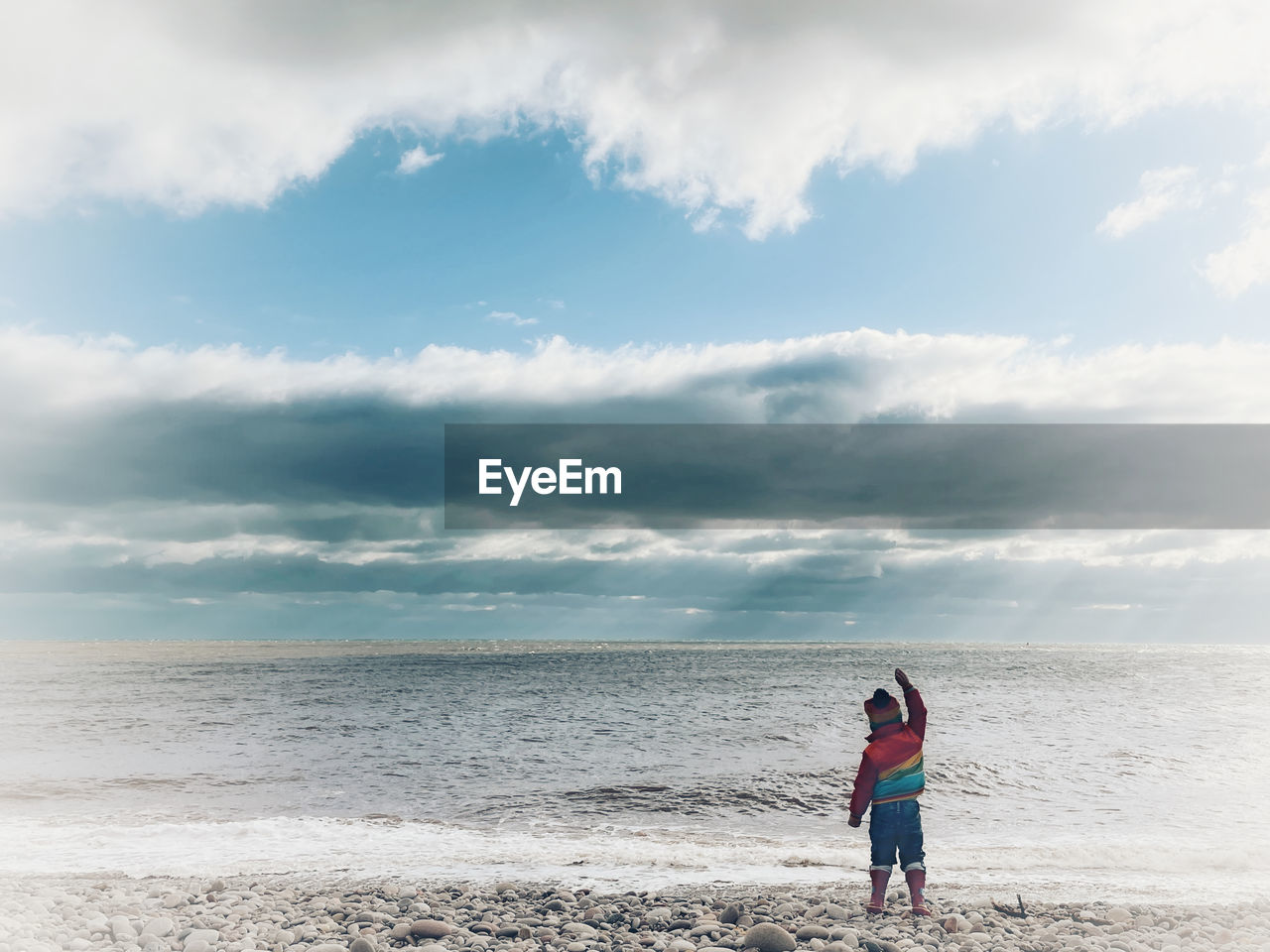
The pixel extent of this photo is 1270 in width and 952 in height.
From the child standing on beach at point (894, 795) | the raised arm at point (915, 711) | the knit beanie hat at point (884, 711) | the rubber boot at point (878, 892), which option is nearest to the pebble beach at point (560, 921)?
the rubber boot at point (878, 892)

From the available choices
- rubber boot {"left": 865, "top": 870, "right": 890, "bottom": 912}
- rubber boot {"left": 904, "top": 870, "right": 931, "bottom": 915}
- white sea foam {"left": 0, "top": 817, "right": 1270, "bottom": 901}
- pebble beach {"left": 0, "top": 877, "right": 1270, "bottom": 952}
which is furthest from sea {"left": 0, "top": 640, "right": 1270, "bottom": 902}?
rubber boot {"left": 904, "top": 870, "right": 931, "bottom": 915}

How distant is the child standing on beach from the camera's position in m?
8.97

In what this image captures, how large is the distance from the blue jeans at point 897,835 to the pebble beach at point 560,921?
575mm

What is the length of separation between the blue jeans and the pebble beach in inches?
22.6

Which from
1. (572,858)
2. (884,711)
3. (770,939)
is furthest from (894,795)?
(572,858)

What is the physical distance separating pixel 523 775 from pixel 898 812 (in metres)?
12.6

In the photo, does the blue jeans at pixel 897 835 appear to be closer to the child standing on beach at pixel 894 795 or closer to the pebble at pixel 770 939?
the child standing on beach at pixel 894 795

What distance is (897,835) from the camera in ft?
29.5

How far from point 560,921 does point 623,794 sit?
8701 millimetres

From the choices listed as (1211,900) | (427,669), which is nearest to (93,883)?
(1211,900)

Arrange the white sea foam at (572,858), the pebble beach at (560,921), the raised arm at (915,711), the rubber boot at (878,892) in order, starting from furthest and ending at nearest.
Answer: the white sea foam at (572,858) → the rubber boot at (878,892) → the raised arm at (915,711) → the pebble beach at (560,921)

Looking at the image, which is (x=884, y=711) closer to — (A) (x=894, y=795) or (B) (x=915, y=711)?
(B) (x=915, y=711)

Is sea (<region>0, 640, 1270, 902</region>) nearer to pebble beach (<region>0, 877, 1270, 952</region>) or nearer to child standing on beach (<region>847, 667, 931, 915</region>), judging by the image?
pebble beach (<region>0, 877, 1270, 952</region>)

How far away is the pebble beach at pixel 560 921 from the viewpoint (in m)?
8.01
